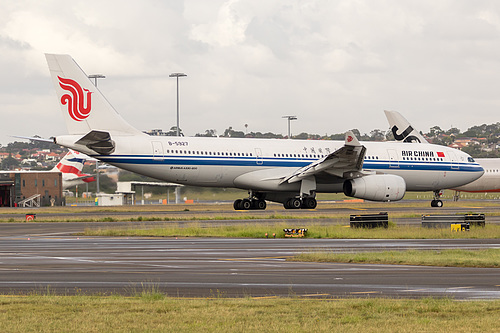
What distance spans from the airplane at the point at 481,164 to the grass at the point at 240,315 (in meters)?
50.4

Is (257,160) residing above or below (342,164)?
above

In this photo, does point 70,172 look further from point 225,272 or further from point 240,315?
point 240,315

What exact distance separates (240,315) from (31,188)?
229ft

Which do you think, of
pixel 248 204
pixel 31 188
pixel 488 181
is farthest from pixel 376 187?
pixel 31 188

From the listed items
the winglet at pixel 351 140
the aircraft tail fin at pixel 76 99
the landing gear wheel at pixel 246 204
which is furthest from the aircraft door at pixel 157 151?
the winglet at pixel 351 140

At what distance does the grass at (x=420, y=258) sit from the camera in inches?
729

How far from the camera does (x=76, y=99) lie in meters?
42.1

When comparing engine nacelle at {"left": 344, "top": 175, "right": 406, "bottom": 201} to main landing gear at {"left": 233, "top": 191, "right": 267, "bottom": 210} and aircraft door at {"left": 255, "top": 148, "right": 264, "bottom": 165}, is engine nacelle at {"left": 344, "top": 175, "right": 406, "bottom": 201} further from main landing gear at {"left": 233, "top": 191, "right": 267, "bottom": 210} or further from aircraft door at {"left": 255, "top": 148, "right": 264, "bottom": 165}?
main landing gear at {"left": 233, "top": 191, "right": 267, "bottom": 210}

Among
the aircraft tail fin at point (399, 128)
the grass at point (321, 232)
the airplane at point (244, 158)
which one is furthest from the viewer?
the aircraft tail fin at point (399, 128)

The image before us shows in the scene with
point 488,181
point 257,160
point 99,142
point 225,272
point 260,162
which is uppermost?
point 99,142

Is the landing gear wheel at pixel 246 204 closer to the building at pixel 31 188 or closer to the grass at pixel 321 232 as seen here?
the grass at pixel 321 232

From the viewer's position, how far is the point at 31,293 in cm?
1375

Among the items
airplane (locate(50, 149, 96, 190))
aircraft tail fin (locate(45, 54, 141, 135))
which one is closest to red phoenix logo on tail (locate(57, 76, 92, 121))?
aircraft tail fin (locate(45, 54, 141, 135))

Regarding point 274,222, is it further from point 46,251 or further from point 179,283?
point 179,283
